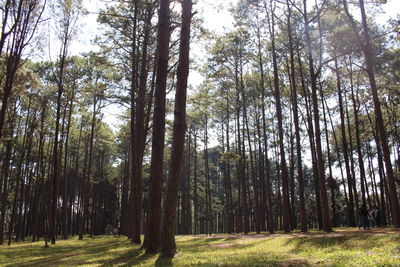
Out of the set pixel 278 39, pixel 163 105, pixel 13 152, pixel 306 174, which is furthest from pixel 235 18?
pixel 306 174

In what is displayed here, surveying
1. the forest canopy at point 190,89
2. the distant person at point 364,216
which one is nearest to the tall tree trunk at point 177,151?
the forest canopy at point 190,89

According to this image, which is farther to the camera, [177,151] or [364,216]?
[364,216]

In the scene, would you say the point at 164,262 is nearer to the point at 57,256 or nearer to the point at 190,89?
the point at 57,256

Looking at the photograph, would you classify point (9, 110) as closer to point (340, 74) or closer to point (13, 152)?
point (13, 152)

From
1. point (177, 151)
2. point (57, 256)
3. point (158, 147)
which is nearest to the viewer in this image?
point (177, 151)

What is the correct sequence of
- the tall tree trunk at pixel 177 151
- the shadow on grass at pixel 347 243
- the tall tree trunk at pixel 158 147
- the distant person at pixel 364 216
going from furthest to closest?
the distant person at pixel 364 216, the tall tree trunk at pixel 158 147, the shadow on grass at pixel 347 243, the tall tree trunk at pixel 177 151

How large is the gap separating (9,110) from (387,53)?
3015 centimetres

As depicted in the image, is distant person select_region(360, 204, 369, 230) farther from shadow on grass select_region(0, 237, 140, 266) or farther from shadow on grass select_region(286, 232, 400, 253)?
shadow on grass select_region(0, 237, 140, 266)

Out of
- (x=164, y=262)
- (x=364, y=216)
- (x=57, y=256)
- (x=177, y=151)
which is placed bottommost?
(x=57, y=256)

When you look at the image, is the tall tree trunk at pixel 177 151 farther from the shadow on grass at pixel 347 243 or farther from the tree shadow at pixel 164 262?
the shadow on grass at pixel 347 243

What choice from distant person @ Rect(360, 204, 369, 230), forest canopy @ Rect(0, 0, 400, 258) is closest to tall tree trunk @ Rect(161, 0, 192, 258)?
forest canopy @ Rect(0, 0, 400, 258)

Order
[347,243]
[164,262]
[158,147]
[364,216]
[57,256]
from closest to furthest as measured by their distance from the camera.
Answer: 1. [164,262]
2. [347,243]
3. [158,147]
4. [57,256]
5. [364,216]

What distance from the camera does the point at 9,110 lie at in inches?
992

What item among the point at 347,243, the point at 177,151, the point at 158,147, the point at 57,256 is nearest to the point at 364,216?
the point at 347,243
